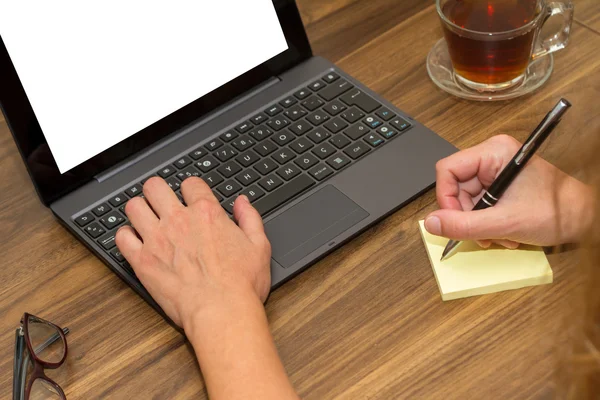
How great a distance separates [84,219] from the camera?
0.94 meters

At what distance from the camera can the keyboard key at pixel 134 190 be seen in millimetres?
958

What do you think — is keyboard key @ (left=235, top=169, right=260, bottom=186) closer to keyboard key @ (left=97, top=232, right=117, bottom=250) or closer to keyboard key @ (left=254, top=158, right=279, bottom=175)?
keyboard key @ (left=254, top=158, right=279, bottom=175)

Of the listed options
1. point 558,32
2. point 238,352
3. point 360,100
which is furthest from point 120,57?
point 558,32

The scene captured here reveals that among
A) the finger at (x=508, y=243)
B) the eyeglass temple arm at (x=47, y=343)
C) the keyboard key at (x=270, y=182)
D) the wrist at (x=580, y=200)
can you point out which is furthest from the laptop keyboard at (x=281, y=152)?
the wrist at (x=580, y=200)

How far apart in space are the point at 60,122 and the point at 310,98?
32 centimetres

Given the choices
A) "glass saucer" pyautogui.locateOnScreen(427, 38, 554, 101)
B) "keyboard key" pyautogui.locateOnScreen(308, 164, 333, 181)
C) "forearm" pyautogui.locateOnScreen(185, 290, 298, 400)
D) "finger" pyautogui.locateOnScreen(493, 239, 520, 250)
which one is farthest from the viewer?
"glass saucer" pyautogui.locateOnScreen(427, 38, 554, 101)

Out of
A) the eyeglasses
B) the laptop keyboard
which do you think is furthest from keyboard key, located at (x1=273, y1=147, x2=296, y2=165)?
the eyeglasses

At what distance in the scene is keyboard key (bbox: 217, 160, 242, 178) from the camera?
968 mm

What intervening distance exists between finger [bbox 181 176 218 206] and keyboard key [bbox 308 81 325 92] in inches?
9.0

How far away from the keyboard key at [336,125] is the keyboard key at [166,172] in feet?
0.65

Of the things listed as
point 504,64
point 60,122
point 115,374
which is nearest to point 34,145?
point 60,122

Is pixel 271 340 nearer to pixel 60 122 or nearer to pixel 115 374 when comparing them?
pixel 115 374

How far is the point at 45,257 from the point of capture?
945 millimetres

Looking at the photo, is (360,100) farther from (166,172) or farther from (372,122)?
(166,172)
